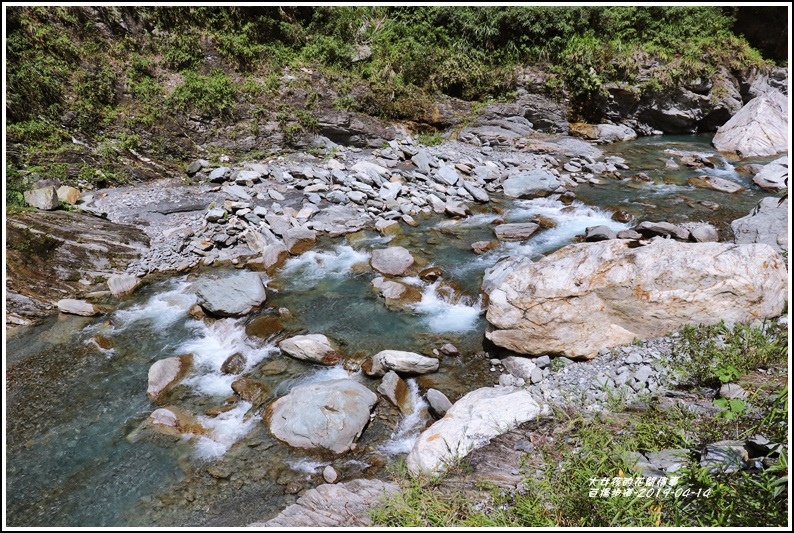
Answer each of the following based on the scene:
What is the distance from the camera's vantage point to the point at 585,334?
5098 mm

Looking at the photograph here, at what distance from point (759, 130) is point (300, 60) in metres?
16.4

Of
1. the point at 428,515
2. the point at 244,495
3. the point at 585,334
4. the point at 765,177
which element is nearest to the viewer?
the point at 428,515

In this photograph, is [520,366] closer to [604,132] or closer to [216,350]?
[216,350]

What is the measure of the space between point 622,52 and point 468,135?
740cm

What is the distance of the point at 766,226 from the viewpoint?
7312mm

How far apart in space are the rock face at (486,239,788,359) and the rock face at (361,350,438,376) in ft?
3.09

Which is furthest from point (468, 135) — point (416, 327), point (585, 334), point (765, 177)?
point (585, 334)

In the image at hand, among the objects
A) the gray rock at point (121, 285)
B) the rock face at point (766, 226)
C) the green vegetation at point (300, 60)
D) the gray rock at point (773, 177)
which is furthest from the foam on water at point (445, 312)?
the gray rock at point (773, 177)

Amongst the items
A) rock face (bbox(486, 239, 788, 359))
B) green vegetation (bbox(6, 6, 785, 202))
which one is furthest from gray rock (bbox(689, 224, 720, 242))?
green vegetation (bbox(6, 6, 785, 202))

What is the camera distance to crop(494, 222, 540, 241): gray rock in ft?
29.9

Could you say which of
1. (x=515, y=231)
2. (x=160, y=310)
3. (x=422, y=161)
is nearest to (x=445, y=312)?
(x=515, y=231)

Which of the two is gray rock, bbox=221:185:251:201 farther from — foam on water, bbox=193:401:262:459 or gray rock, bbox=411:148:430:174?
foam on water, bbox=193:401:262:459

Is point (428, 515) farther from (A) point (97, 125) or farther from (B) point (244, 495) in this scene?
(A) point (97, 125)

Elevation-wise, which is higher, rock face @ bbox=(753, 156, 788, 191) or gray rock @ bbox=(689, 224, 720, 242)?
rock face @ bbox=(753, 156, 788, 191)
